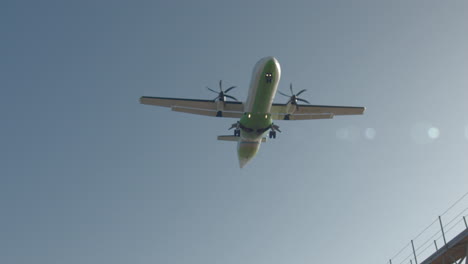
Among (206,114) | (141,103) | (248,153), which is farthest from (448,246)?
(141,103)

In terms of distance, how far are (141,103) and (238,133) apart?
10.4m

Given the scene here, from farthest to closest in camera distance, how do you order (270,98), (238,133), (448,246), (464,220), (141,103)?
(238,133) < (141,103) < (270,98) < (448,246) < (464,220)

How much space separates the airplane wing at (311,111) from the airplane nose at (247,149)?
149 inches

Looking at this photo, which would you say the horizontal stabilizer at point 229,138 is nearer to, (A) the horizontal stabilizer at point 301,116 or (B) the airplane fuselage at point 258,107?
(B) the airplane fuselage at point 258,107

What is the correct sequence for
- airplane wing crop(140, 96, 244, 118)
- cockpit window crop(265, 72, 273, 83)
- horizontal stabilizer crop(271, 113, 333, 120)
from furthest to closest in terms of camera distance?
horizontal stabilizer crop(271, 113, 333, 120)
airplane wing crop(140, 96, 244, 118)
cockpit window crop(265, 72, 273, 83)

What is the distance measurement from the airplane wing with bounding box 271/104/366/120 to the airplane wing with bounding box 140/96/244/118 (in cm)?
401

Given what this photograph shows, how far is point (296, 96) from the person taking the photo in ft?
118

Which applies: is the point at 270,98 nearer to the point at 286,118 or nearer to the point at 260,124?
the point at 260,124

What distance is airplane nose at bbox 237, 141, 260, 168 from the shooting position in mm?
37853

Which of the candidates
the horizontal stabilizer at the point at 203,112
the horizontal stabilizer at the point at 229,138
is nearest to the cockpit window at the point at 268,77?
the horizontal stabilizer at the point at 203,112

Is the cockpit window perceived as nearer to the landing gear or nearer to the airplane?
the airplane

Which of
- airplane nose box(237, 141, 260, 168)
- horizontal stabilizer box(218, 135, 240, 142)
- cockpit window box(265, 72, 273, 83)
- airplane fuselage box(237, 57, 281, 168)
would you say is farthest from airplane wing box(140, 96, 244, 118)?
cockpit window box(265, 72, 273, 83)

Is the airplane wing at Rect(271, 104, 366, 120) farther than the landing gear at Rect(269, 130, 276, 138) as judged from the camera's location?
Yes

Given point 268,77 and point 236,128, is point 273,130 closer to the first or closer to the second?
point 236,128
